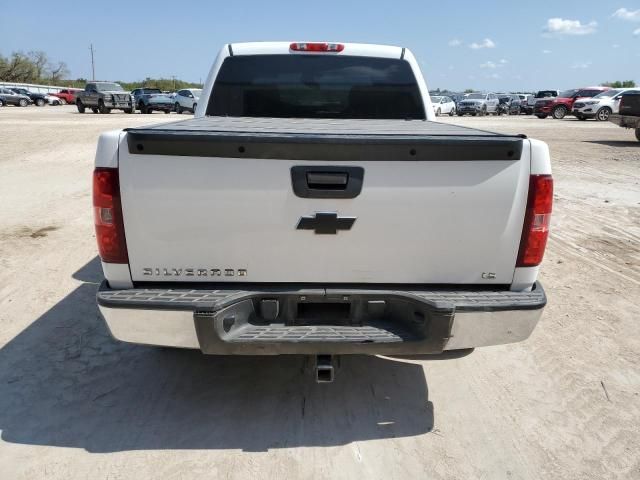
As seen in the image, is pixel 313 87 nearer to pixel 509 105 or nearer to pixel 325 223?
pixel 325 223

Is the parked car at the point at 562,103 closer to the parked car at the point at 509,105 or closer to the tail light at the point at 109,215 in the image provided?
the parked car at the point at 509,105

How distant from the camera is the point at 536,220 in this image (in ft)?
8.48

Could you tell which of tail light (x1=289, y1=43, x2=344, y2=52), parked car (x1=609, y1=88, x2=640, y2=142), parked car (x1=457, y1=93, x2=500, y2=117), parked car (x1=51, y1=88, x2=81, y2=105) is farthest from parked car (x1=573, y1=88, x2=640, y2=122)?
parked car (x1=51, y1=88, x2=81, y2=105)

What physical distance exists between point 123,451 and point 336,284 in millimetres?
1474

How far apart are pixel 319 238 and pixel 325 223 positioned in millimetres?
91

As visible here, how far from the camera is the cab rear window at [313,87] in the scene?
15.4ft

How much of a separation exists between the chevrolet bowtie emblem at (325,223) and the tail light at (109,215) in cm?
90

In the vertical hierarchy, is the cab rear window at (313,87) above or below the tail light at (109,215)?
above

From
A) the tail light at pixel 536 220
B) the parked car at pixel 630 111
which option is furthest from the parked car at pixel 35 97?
the tail light at pixel 536 220

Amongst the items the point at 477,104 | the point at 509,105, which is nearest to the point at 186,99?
the point at 477,104

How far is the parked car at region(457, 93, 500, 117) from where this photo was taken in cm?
3847

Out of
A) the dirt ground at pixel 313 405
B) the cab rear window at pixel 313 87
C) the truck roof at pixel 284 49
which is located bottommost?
the dirt ground at pixel 313 405

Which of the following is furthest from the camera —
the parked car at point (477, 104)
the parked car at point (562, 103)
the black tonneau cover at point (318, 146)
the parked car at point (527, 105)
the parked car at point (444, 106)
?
the parked car at point (527, 105)

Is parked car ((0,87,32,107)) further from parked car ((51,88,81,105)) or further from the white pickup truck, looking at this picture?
the white pickup truck
